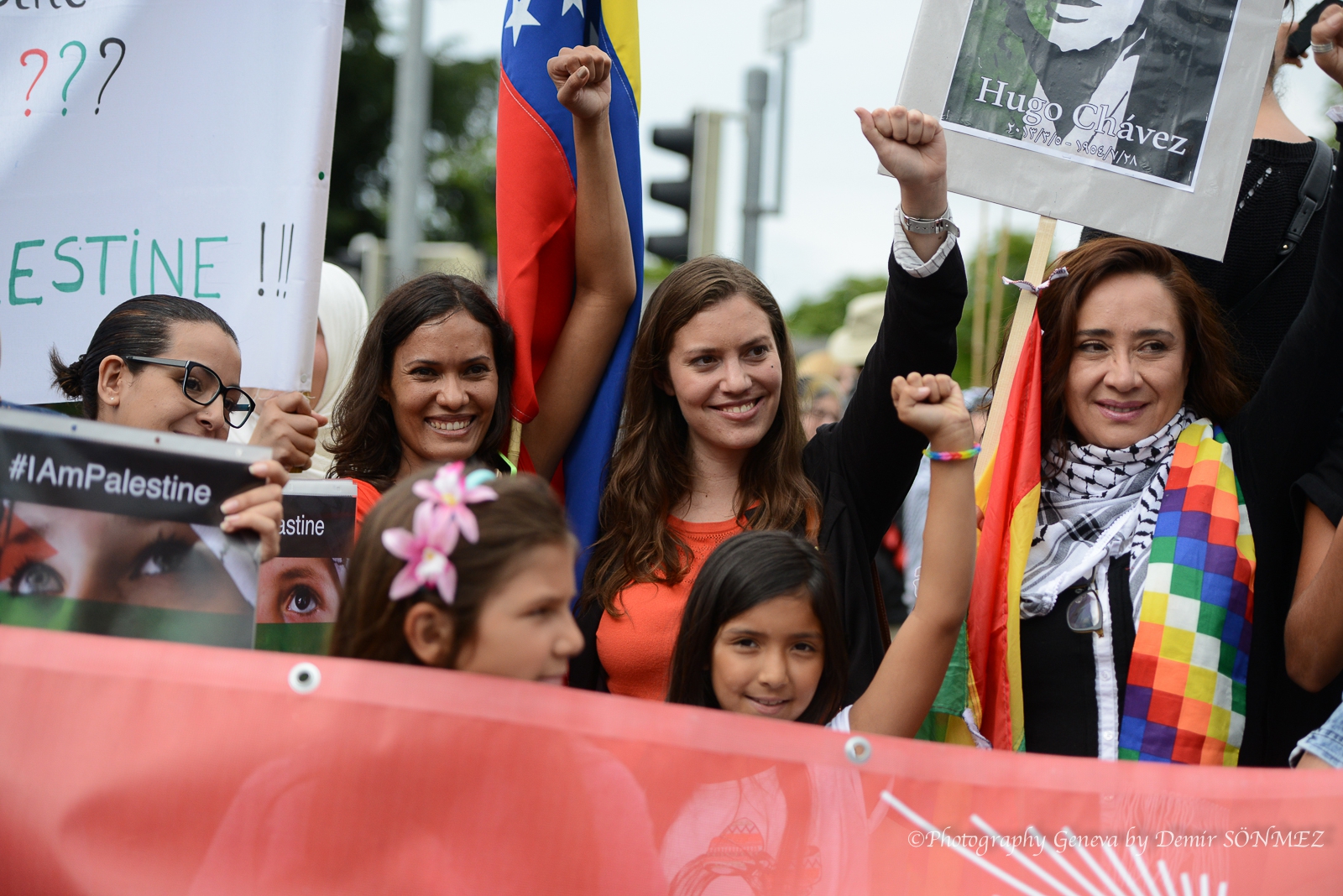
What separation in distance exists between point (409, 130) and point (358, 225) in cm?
1273

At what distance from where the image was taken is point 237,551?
183 cm

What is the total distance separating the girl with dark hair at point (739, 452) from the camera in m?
2.36

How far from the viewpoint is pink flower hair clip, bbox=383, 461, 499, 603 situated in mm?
1677

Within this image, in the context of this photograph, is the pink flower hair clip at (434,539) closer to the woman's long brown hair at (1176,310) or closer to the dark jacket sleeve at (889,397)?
the dark jacket sleeve at (889,397)

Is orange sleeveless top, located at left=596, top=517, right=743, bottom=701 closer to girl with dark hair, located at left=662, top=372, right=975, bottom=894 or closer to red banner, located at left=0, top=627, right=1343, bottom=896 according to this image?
girl with dark hair, located at left=662, top=372, right=975, bottom=894

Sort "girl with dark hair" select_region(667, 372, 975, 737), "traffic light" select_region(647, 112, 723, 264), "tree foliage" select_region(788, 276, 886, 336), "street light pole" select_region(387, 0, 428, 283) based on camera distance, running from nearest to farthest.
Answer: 1. "girl with dark hair" select_region(667, 372, 975, 737)
2. "traffic light" select_region(647, 112, 723, 264)
3. "street light pole" select_region(387, 0, 428, 283)
4. "tree foliage" select_region(788, 276, 886, 336)

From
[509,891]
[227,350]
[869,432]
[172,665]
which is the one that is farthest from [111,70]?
[509,891]

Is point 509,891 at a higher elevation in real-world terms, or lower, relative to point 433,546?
lower

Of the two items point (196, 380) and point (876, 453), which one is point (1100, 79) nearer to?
point (876, 453)

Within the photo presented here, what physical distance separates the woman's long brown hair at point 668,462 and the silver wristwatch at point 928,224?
423mm

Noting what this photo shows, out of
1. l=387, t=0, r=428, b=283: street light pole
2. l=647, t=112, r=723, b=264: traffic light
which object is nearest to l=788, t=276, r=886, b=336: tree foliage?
l=387, t=0, r=428, b=283: street light pole

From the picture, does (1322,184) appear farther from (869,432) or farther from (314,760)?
(314,760)

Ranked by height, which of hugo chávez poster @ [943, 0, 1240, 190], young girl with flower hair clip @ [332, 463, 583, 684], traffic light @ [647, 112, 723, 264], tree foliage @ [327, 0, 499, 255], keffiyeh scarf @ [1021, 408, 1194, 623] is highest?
tree foliage @ [327, 0, 499, 255]

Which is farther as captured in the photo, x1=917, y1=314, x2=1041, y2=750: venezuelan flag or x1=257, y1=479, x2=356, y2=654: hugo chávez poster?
x1=917, y1=314, x2=1041, y2=750: venezuelan flag
